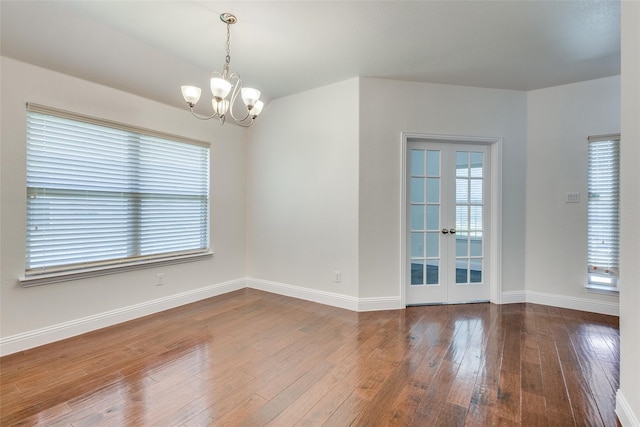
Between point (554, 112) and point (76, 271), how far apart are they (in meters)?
5.51

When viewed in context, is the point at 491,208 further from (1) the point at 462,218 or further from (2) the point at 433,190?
(2) the point at 433,190

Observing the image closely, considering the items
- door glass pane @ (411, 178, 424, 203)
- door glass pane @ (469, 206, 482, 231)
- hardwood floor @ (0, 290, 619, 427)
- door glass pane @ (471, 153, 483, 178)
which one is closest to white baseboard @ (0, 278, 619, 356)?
hardwood floor @ (0, 290, 619, 427)

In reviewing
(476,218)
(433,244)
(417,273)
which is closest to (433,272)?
(417,273)

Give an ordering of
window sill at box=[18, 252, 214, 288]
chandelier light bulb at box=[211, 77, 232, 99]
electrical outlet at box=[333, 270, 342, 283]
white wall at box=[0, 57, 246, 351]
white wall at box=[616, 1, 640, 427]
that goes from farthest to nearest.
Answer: electrical outlet at box=[333, 270, 342, 283]
window sill at box=[18, 252, 214, 288]
white wall at box=[0, 57, 246, 351]
chandelier light bulb at box=[211, 77, 232, 99]
white wall at box=[616, 1, 640, 427]

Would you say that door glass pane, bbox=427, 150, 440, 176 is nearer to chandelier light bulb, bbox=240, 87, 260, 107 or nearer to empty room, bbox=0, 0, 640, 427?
empty room, bbox=0, 0, 640, 427

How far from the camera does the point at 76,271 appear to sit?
265 cm

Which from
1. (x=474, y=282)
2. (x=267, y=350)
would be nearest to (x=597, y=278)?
(x=474, y=282)

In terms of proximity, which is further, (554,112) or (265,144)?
(265,144)

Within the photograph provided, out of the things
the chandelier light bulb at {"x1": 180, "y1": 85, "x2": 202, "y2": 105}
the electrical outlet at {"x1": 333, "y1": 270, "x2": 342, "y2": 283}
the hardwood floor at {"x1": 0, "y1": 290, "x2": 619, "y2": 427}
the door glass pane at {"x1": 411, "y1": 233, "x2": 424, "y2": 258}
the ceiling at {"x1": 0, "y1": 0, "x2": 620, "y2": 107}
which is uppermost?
the ceiling at {"x1": 0, "y1": 0, "x2": 620, "y2": 107}

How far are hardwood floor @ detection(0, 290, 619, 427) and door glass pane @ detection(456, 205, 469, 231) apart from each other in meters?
1.06

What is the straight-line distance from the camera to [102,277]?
112 inches

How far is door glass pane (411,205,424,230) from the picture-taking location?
137 inches

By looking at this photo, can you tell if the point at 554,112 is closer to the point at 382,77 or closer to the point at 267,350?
the point at 382,77

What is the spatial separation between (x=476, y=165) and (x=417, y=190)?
2.80 feet
